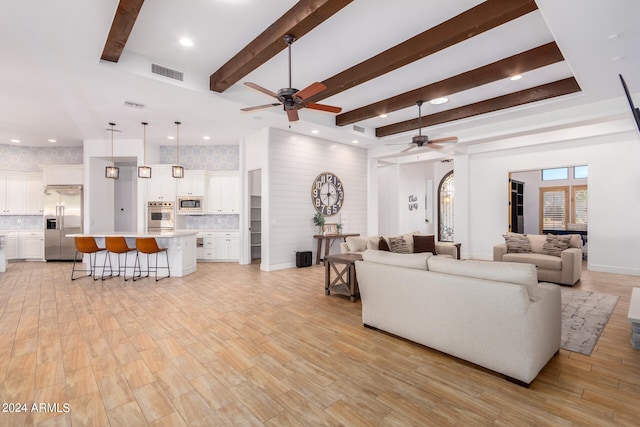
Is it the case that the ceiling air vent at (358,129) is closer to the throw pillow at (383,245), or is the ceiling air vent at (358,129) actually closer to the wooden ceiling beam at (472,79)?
the wooden ceiling beam at (472,79)

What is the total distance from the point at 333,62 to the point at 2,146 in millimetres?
9742

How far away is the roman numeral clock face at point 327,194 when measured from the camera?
307 inches

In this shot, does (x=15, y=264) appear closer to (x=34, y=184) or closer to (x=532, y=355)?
(x=34, y=184)

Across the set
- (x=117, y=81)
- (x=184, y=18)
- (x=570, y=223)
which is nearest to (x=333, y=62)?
(x=184, y=18)

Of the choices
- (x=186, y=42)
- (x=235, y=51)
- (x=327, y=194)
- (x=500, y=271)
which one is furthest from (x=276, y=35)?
(x=327, y=194)

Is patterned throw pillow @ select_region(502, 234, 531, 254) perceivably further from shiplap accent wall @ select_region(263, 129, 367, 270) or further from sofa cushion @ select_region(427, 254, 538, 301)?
sofa cushion @ select_region(427, 254, 538, 301)

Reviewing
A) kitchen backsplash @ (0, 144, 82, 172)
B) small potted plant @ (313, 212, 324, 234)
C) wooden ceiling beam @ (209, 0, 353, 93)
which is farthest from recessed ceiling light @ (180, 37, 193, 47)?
kitchen backsplash @ (0, 144, 82, 172)

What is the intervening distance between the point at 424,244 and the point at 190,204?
6.01 m

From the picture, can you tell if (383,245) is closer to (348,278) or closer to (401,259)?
(348,278)

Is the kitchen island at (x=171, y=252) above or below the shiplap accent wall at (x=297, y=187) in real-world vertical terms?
below

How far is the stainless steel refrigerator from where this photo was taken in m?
8.19

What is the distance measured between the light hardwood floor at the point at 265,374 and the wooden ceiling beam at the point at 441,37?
3.29m

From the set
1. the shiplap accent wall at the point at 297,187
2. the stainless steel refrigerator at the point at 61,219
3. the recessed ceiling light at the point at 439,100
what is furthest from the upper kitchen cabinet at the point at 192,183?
the recessed ceiling light at the point at 439,100

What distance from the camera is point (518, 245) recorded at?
20.5 ft
